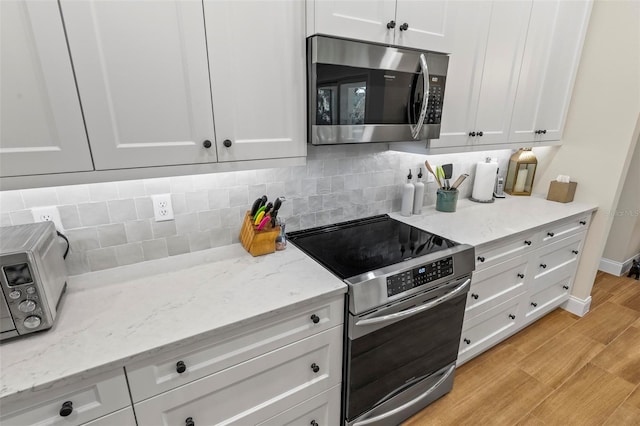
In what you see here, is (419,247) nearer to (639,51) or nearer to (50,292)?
(50,292)

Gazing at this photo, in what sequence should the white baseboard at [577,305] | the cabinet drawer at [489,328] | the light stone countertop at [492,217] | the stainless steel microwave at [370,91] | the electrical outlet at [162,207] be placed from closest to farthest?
1. the stainless steel microwave at [370,91]
2. the electrical outlet at [162,207]
3. the light stone countertop at [492,217]
4. the cabinet drawer at [489,328]
5. the white baseboard at [577,305]

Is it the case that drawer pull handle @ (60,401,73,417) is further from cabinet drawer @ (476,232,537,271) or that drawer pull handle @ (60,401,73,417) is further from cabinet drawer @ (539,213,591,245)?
cabinet drawer @ (539,213,591,245)

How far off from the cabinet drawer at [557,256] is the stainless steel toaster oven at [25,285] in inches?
102

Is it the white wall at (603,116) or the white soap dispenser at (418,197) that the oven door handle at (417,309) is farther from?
the white wall at (603,116)

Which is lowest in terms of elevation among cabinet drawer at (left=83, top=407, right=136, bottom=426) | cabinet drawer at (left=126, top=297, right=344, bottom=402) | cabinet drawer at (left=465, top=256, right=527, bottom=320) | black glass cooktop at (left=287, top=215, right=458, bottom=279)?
cabinet drawer at (left=465, top=256, right=527, bottom=320)

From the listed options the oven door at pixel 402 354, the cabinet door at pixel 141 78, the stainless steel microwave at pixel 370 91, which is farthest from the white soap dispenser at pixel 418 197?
the cabinet door at pixel 141 78

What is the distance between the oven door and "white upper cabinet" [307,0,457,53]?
1.18 metres

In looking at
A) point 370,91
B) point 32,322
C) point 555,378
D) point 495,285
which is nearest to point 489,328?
point 495,285

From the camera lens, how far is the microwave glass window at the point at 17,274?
3.05ft

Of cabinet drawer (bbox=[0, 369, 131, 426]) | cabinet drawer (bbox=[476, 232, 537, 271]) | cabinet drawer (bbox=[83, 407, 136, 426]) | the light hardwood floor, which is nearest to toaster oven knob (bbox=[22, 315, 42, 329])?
cabinet drawer (bbox=[0, 369, 131, 426])

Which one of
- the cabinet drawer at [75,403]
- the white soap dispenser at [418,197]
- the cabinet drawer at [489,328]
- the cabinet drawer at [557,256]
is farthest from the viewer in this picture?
the cabinet drawer at [557,256]

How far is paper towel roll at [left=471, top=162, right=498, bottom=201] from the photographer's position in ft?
7.88

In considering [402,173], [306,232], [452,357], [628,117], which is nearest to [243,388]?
[306,232]

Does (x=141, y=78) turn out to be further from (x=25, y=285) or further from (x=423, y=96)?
(x=423, y=96)
